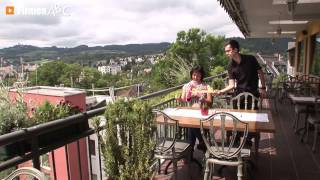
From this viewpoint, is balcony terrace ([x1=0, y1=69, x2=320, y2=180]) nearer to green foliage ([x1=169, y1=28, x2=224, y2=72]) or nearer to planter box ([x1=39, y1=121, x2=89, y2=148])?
planter box ([x1=39, y1=121, x2=89, y2=148])

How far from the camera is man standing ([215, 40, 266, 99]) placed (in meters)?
4.05

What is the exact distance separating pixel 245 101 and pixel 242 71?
42cm

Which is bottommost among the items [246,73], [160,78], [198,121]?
[160,78]

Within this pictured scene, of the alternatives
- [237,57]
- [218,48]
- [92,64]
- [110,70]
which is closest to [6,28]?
[92,64]

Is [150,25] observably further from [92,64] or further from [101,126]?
[101,126]

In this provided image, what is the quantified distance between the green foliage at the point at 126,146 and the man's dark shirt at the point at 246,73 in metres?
2.09

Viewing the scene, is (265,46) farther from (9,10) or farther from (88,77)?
(9,10)

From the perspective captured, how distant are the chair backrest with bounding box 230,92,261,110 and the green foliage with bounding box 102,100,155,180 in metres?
2.11

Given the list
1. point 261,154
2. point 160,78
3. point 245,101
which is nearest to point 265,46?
point 160,78

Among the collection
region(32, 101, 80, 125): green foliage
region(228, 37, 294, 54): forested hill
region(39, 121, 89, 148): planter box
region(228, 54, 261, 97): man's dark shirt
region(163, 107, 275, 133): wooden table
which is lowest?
region(163, 107, 275, 133): wooden table

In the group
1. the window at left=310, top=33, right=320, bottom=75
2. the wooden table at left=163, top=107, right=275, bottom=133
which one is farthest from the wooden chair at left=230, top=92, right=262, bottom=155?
the window at left=310, top=33, right=320, bottom=75

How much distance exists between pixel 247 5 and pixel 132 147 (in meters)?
7.02

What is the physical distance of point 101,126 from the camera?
103 inches

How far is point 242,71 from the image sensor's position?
414 centimetres
